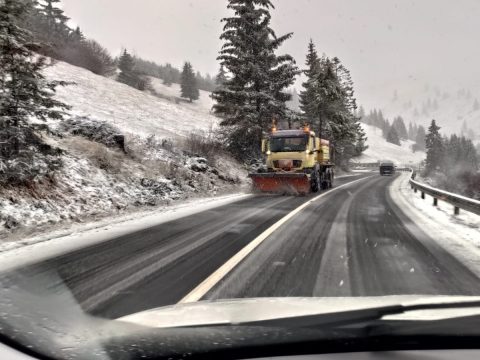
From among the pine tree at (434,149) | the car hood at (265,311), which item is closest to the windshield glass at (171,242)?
the car hood at (265,311)

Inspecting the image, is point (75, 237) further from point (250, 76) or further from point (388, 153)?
point (388, 153)

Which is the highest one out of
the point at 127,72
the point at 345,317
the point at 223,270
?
the point at 127,72

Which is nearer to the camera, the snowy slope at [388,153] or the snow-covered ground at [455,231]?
the snow-covered ground at [455,231]

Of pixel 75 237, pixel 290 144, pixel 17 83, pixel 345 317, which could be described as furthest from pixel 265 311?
pixel 290 144

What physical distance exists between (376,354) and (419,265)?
15.5ft

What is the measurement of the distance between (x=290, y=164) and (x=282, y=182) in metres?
1.14

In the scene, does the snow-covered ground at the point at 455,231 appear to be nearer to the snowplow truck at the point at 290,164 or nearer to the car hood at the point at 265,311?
the car hood at the point at 265,311

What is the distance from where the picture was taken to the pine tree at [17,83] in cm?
952

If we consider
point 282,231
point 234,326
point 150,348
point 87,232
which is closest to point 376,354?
point 234,326

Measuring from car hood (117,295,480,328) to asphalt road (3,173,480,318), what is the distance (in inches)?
67.7

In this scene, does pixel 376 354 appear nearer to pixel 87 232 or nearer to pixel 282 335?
pixel 282 335

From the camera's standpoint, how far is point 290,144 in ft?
65.0

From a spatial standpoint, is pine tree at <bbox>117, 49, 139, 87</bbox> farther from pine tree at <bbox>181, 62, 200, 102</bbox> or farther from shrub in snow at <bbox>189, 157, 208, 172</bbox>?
shrub in snow at <bbox>189, 157, 208, 172</bbox>

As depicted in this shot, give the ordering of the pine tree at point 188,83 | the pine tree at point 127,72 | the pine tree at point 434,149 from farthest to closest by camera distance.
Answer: the pine tree at point 434,149 < the pine tree at point 188,83 < the pine tree at point 127,72
